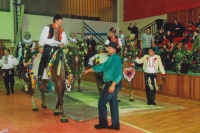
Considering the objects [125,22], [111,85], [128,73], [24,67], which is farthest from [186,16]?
[111,85]

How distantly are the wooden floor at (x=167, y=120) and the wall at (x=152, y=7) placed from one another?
788 cm

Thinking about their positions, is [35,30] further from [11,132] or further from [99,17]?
[11,132]

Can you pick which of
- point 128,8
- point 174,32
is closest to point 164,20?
point 174,32

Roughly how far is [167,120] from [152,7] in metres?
11.1

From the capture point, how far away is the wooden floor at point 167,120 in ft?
15.7

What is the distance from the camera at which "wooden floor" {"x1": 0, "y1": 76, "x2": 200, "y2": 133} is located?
4795 mm

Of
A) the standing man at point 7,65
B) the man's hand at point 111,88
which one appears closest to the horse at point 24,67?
the standing man at point 7,65

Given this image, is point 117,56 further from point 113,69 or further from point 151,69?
point 151,69

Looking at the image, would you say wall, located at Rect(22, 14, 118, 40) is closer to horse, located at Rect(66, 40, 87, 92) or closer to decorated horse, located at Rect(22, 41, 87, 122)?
decorated horse, located at Rect(22, 41, 87, 122)

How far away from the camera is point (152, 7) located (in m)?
15.2

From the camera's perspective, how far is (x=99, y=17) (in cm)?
1817

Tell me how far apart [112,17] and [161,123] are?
14456 mm

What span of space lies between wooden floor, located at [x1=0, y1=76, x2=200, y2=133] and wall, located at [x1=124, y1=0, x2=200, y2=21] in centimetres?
788

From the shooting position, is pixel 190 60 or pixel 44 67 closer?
pixel 44 67
